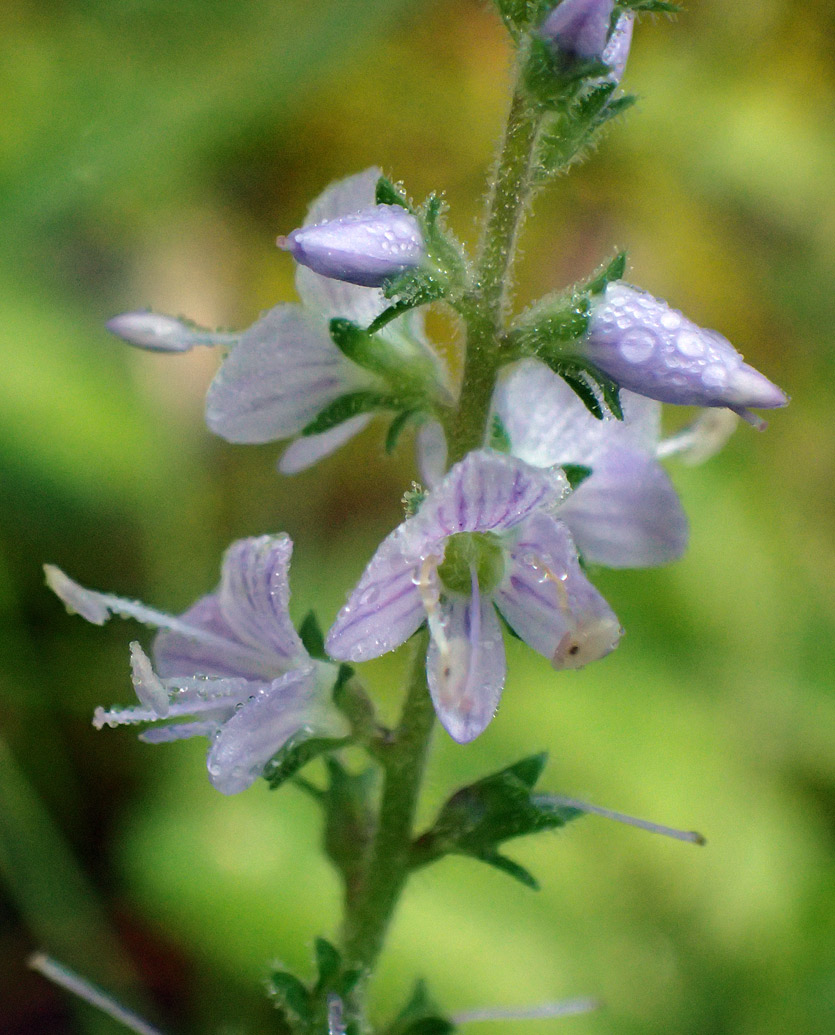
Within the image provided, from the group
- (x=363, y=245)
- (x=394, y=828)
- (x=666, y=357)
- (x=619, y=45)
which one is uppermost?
(x=619, y=45)

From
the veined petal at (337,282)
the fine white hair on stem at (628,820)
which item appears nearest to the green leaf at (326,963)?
the fine white hair on stem at (628,820)

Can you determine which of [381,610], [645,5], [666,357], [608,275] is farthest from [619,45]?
[381,610]

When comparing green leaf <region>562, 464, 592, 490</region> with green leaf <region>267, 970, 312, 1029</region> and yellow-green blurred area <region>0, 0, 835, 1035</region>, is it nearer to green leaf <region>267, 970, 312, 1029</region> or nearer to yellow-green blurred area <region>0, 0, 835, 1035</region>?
green leaf <region>267, 970, 312, 1029</region>

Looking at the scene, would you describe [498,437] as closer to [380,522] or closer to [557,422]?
[557,422]

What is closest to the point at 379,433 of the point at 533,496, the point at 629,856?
the point at 629,856

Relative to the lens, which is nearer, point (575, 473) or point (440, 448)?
point (575, 473)

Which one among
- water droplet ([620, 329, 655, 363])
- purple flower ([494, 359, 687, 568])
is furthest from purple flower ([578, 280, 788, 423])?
purple flower ([494, 359, 687, 568])
